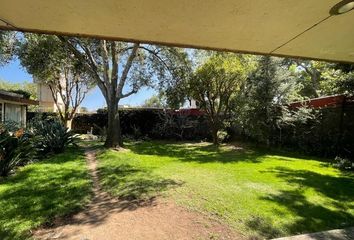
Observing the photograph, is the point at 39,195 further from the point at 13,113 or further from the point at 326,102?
the point at 13,113

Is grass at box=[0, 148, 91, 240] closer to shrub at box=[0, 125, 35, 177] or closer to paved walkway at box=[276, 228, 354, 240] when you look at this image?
shrub at box=[0, 125, 35, 177]

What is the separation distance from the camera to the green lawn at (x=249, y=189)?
5.33 metres

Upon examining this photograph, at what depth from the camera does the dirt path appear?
4.71 meters

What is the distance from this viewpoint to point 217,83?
16094 mm

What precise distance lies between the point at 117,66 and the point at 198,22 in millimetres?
12883

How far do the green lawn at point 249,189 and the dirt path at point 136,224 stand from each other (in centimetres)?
36

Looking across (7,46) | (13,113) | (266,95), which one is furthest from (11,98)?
(266,95)

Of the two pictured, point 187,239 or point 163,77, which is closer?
point 187,239

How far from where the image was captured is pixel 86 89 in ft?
95.9

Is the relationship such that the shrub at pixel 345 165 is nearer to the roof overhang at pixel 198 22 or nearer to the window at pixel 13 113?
the roof overhang at pixel 198 22

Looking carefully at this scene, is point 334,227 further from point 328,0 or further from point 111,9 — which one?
point 111,9

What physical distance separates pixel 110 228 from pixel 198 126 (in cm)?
1591

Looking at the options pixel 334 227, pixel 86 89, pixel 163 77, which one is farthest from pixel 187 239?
pixel 86 89

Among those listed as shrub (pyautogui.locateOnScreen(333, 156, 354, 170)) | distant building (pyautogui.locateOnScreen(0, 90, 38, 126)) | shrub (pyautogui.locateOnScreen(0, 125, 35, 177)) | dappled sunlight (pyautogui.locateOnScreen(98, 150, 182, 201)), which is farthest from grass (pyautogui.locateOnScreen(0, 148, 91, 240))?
shrub (pyautogui.locateOnScreen(333, 156, 354, 170))
